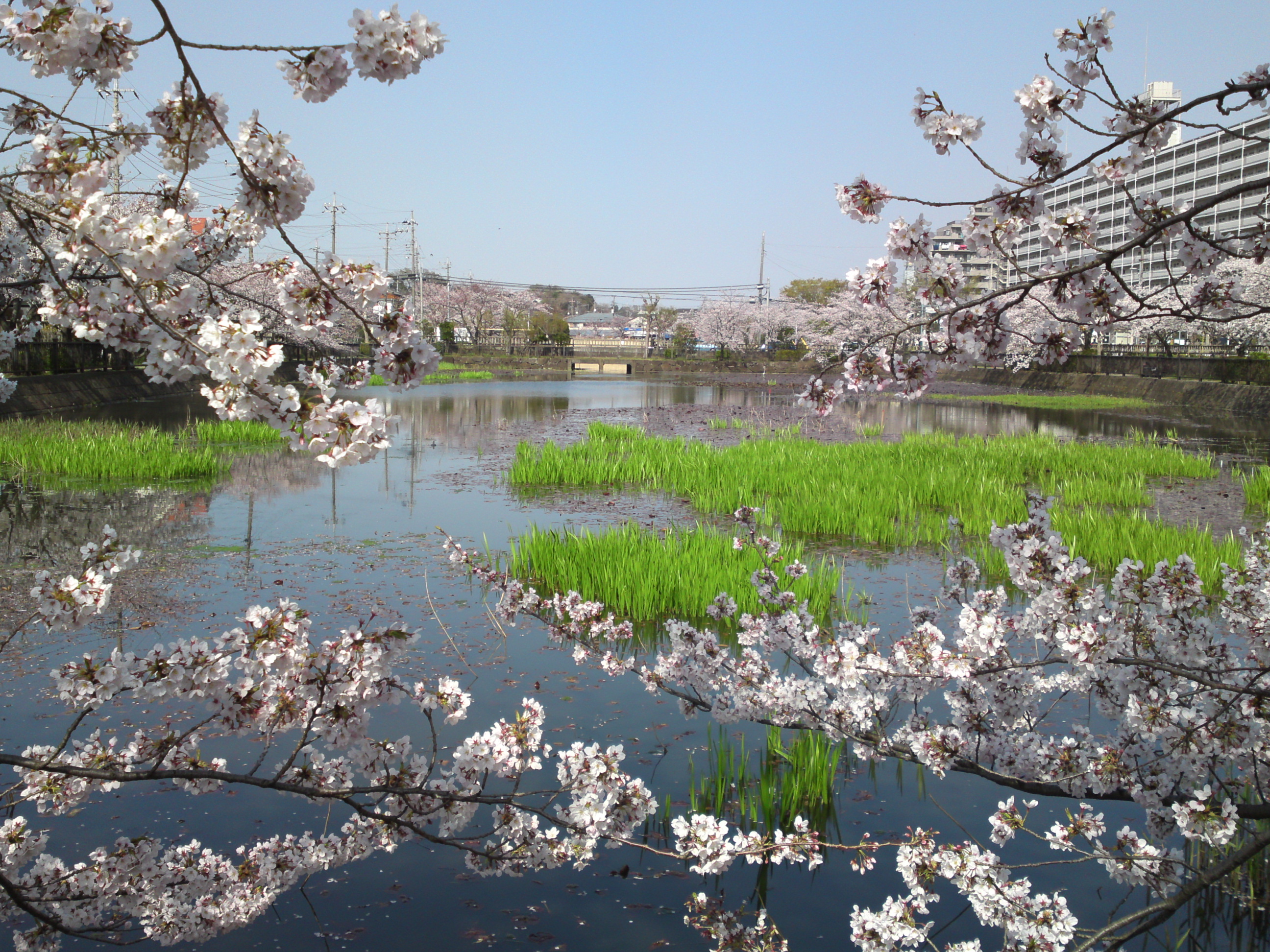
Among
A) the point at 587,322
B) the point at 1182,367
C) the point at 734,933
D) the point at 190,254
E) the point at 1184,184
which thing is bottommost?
the point at 734,933

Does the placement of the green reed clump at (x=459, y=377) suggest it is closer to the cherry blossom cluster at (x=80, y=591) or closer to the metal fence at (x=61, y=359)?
the metal fence at (x=61, y=359)

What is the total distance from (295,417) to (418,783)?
116 centimetres

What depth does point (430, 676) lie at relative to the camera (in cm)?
530

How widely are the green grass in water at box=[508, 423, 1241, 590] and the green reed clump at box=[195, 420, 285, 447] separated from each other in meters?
4.46

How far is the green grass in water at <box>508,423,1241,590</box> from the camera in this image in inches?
307

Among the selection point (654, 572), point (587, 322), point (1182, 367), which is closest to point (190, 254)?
point (654, 572)

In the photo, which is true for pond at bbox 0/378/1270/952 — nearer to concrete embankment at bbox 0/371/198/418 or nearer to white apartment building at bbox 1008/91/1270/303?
concrete embankment at bbox 0/371/198/418

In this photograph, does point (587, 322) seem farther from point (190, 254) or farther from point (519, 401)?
point (190, 254)

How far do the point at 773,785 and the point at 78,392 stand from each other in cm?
2417

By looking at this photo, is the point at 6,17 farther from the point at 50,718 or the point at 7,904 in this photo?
the point at 50,718

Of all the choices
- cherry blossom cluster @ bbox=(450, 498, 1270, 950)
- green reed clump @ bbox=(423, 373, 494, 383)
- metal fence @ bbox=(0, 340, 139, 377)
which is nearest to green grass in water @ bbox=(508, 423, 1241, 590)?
cherry blossom cluster @ bbox=(450, 498, 1270, 950)

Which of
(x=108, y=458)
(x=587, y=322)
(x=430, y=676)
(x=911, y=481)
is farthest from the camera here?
(x=587, y=322)

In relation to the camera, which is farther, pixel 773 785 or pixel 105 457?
pixel 105 457

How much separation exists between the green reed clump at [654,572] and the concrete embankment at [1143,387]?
1588 centimetres
